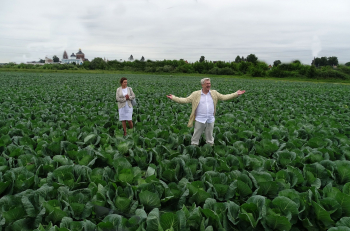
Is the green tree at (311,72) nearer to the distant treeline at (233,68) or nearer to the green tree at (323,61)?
the distant treeline at (233,68)

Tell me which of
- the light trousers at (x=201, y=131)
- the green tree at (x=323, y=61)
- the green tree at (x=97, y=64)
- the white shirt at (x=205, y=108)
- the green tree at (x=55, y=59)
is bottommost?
the light trousers at (x=201, y=131)

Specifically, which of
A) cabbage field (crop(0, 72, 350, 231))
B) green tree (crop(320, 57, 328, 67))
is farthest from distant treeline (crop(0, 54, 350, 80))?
cabbage field (crop(0, 72, 350, 231))

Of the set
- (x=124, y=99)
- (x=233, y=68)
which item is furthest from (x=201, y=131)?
(x=233, y=68)

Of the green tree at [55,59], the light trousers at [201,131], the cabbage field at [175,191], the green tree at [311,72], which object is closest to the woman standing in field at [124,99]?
the cabbage field at [175,191]

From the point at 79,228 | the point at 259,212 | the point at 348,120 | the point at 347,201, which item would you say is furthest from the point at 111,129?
the point at 348,120

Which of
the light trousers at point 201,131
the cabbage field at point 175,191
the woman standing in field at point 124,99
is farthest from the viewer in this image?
the woman standing in field at point 124,99

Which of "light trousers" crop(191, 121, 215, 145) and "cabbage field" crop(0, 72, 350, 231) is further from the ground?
"light trousers" crop(191, 121, 215, 145)

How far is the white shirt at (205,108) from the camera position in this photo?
4.86 metres

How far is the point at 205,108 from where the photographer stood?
4.86m

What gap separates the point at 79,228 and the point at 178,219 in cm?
105

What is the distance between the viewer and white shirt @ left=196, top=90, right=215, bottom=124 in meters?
4.86

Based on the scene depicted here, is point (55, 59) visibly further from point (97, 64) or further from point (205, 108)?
point (205, 108)

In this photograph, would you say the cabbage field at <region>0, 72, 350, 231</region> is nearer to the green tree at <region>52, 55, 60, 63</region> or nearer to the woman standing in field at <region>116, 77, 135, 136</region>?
the woman standing in field at <region>116, 77, 135, 136</region>

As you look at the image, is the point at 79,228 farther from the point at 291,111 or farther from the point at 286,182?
the point at 291,111
